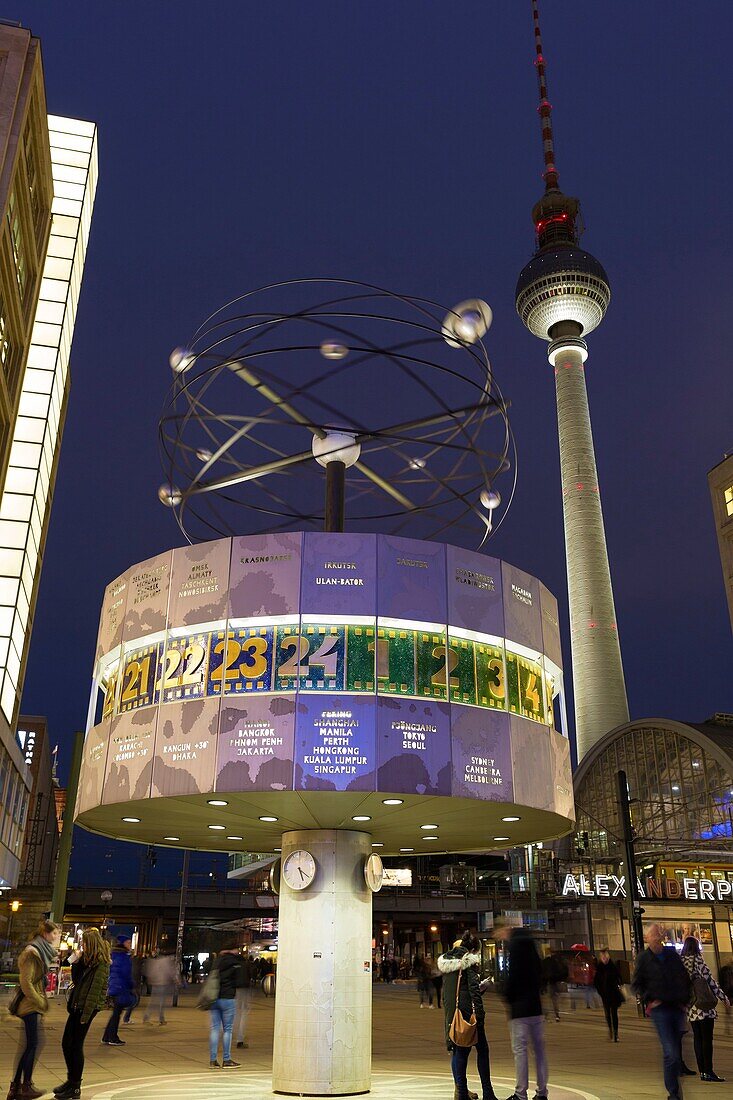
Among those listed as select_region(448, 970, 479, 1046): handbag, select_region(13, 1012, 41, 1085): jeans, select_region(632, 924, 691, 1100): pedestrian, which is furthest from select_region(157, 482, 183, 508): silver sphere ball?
select_region(632, 924, 691, 1100): pedestrian

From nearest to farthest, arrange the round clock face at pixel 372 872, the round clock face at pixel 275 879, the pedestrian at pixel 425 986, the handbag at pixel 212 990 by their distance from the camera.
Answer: the round clock face at pixel 372 872, the round clock face at pixel 275 879, the handbag at pixel 212 990, the pedestrian at pixel 425 986

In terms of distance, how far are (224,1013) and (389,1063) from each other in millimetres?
3548

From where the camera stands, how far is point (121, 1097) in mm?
12531

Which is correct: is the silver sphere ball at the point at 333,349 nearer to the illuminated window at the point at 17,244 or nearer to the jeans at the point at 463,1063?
the jeans at the point at 463,1063

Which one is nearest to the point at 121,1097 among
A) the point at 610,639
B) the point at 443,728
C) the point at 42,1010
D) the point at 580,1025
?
the point at 42,1010

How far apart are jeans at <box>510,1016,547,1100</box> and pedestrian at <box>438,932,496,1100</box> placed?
98 centimetres

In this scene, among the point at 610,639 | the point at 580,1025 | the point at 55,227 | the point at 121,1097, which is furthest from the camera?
the point at 610,639

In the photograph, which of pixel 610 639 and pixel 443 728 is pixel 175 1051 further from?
pixel 610 639

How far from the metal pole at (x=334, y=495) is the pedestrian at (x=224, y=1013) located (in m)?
8.63

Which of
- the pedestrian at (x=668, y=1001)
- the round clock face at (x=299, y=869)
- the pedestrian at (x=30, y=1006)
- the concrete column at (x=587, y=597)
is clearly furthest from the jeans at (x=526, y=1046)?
the concrete column at (x=587, y=597)

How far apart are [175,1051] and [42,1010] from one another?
988 cm

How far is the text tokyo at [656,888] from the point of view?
4516 centimetres

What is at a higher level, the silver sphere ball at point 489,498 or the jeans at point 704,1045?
the silver sphere ball at point 489,498

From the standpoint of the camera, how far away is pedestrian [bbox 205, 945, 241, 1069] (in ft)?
55.3
